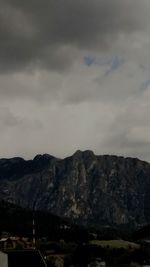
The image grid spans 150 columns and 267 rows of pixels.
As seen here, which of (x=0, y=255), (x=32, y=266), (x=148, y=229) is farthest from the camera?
(x=32, y=266)

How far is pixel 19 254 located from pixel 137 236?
130 ft

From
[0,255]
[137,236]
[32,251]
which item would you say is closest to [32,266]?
[32,251]

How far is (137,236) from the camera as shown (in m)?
72.7

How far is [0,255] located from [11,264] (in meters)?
15.9

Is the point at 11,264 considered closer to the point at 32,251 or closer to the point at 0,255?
the point at 32,251

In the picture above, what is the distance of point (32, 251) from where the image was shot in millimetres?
106375

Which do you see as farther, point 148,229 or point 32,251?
point 32,251

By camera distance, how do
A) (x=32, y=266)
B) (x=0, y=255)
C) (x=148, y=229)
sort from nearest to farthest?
(x=148, y=229) < (x=0, y=255) < (x=32, y=266)

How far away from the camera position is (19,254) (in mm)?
106812

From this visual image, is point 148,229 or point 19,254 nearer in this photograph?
point 148,229

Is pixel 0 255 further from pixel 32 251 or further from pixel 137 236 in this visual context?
pixel 137 236

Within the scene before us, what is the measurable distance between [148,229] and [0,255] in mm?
29442

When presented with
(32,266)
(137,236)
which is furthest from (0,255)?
(137,236)

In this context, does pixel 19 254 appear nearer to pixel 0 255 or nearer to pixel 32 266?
pixel 32 266
